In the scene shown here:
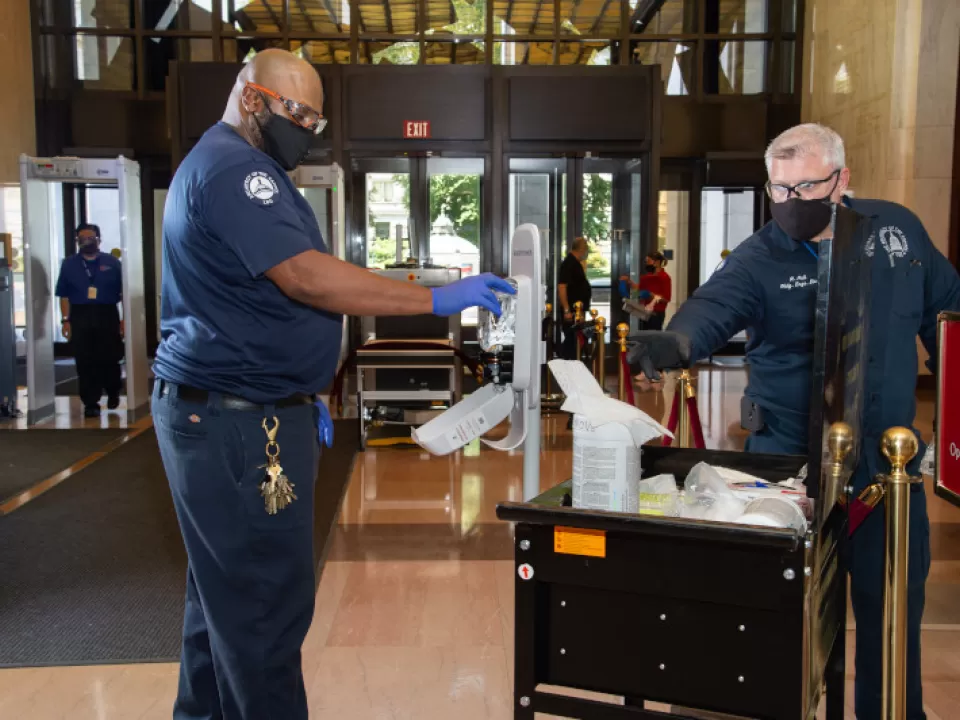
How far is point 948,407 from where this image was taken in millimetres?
2143

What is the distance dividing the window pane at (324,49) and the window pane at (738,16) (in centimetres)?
473

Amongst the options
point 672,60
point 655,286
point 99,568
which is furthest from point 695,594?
point 672,60

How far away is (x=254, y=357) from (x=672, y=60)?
11.9 meters

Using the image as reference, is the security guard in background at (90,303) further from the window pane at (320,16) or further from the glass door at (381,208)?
the window pane at (320,16)

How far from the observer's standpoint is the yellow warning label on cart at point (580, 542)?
5.21ft

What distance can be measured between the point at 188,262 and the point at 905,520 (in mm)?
1459

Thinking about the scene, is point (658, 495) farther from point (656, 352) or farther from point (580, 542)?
point (656, 352)

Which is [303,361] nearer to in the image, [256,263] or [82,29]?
[256,263]

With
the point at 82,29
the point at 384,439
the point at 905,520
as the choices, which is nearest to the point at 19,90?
the point at 82,29

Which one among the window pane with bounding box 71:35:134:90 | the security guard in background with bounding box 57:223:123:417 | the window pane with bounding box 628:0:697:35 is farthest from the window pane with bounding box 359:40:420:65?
the security guard in background with bounding box 57:223:123:417

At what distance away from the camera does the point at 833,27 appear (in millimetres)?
11297

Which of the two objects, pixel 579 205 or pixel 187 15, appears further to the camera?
pixel 187 15

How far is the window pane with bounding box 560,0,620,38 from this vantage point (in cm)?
1270

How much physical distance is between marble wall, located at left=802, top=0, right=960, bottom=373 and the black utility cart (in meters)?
8.29
